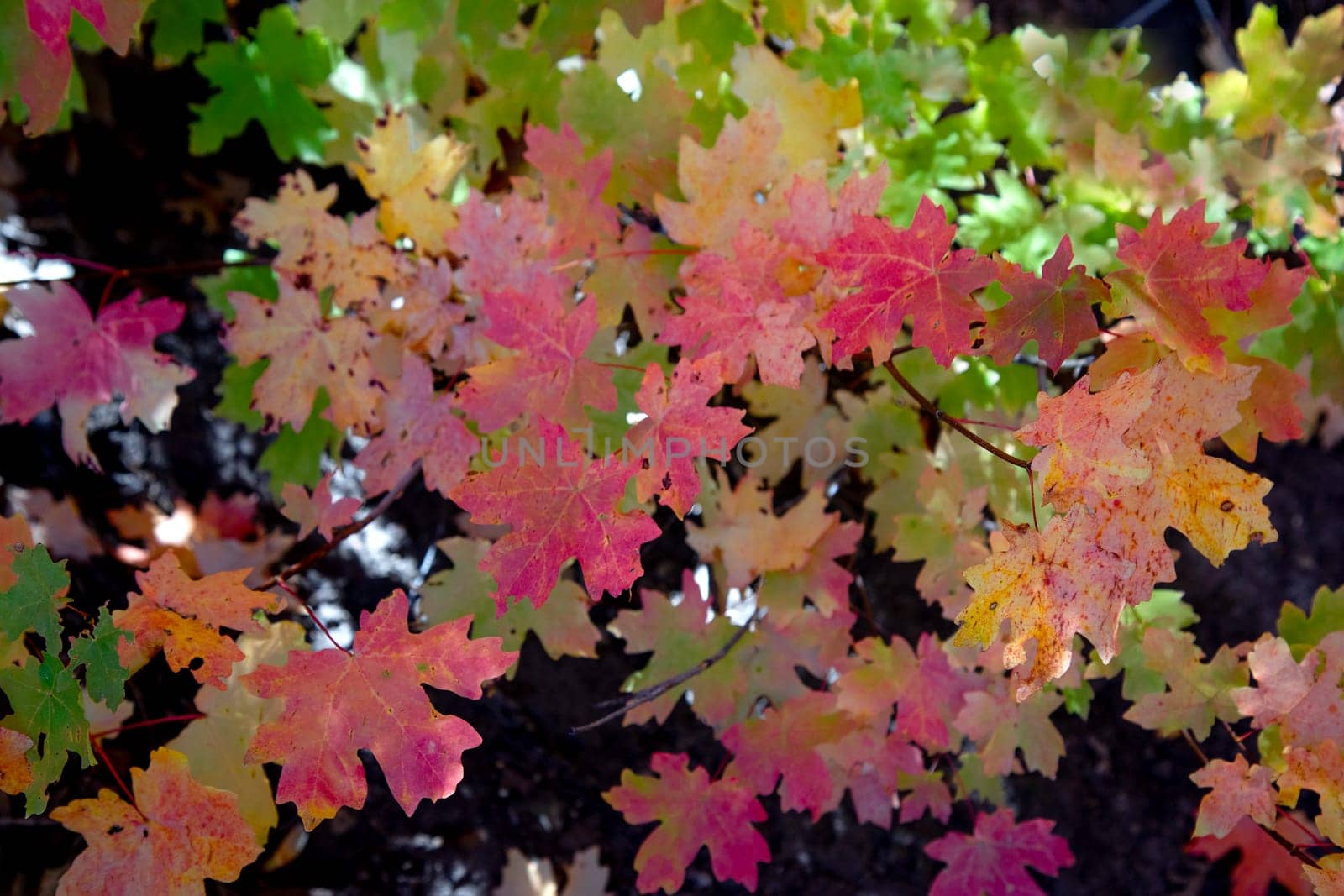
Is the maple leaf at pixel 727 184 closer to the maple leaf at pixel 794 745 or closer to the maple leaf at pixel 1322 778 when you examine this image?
the maple leaf at pixel 794 745

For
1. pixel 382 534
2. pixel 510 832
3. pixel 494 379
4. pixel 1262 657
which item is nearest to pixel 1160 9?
pixel 1262 657

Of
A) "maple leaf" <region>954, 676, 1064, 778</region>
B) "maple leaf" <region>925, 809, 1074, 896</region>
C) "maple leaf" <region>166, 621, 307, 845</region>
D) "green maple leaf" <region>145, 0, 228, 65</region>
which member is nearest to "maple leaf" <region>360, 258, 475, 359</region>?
"maple leaf" <region>166, 621, 307, 845</region>

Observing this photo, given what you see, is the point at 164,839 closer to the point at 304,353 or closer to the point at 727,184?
the point at 304,353

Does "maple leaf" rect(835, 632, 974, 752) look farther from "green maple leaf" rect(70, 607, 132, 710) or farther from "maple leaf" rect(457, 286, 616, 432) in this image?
"green maple leaf" rect(70, 607, 132, 710)

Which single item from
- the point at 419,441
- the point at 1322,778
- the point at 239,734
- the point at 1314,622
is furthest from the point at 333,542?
the point at 1314,622

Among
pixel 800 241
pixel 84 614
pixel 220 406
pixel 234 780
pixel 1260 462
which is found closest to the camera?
pixel 84 614

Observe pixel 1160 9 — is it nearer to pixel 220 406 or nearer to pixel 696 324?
pixel 696 324
